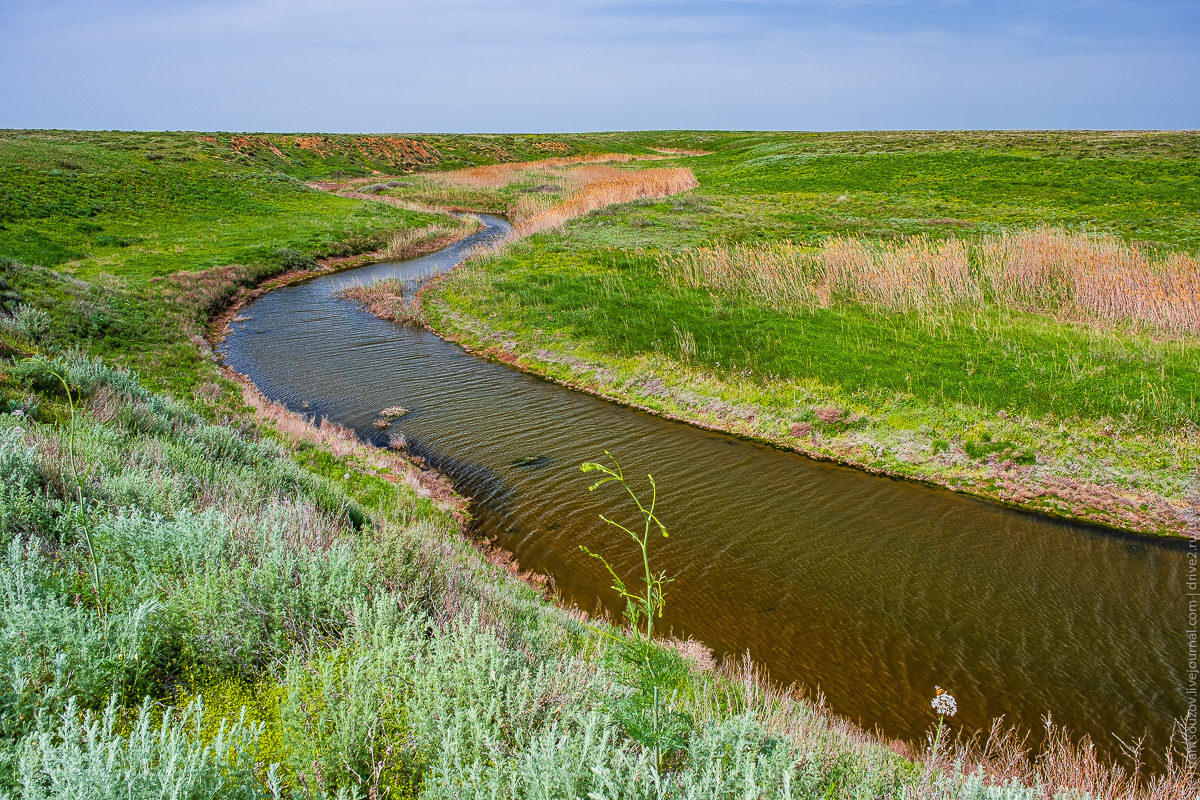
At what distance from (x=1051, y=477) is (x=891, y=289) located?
7.64 metres

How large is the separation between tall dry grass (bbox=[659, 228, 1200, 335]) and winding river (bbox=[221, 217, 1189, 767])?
725cm

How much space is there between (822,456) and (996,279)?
9334 millimetres

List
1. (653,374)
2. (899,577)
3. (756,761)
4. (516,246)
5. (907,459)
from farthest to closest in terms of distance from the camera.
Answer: (516,246), (653,374), (907,459), (899,577), (756,761)

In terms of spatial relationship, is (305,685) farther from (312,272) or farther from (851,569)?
(312,272)

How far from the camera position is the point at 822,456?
40.4 ft

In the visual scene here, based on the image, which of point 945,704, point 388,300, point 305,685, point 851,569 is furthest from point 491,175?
point 945,704

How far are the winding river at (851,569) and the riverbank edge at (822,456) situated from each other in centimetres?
25

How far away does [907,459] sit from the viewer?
11758mm

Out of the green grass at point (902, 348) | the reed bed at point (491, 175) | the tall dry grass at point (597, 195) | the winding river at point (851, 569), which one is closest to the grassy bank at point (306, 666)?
the winding river at point (851, 569)

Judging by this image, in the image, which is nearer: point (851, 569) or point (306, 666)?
point (306, 666)

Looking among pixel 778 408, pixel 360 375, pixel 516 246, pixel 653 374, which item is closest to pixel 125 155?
pixel 516 246

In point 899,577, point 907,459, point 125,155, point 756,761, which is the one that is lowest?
→ point 899,577

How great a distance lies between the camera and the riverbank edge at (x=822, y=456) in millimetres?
9680

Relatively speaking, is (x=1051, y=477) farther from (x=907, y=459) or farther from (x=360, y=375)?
(x=360, y=375)
